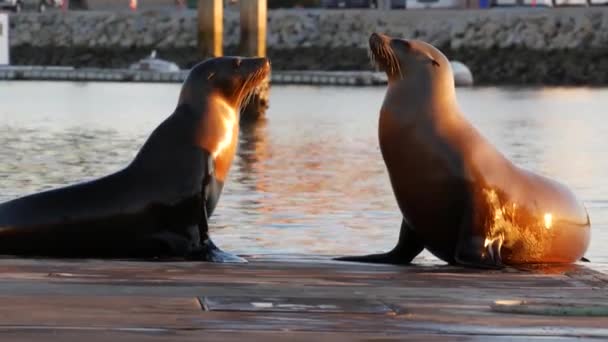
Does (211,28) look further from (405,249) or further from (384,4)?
(384,4)

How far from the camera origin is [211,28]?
49.4 meters

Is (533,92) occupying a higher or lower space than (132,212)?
lower

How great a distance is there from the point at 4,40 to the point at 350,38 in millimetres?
15990

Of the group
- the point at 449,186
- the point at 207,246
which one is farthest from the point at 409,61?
the point at 207,246

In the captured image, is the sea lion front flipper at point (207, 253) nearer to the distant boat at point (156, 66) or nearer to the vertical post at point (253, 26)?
the vertical post at point (253, 26)

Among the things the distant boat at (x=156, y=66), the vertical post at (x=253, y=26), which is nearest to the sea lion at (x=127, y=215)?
the vertical post at (x=253, y=26)

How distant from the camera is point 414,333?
753 centimetres

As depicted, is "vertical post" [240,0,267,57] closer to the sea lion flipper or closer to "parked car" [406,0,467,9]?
the sea lion flipper

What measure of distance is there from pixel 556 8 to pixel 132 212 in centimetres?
7711

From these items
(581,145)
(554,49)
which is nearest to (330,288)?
(581,145)

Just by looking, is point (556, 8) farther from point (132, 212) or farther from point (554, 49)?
point (132, 212)

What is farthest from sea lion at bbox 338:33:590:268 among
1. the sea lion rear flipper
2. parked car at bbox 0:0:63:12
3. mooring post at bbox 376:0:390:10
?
parked car at bbox 0:0:63:12

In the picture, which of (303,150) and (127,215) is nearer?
(127,215)

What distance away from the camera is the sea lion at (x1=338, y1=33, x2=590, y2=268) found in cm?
1105
